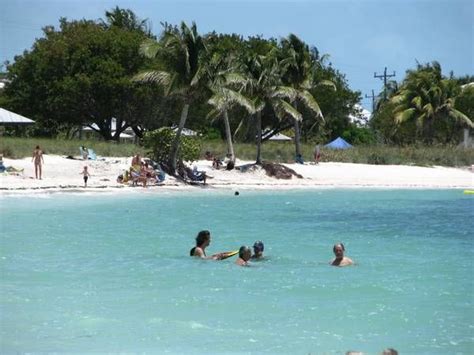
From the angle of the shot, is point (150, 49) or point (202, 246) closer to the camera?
point (202, 246)

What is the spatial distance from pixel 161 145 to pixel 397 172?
Result: 14.8m

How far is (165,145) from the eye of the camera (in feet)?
120

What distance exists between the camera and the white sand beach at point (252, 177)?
31.5 metres

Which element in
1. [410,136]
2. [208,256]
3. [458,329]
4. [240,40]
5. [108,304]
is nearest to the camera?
[458,329]

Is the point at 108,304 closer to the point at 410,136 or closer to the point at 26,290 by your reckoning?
the point at 26,290

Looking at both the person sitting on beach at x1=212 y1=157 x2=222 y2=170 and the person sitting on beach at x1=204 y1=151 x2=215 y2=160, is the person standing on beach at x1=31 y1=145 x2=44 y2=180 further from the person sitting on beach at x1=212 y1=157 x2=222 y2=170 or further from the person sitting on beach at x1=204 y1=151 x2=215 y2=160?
the person sitting on beach at x1=204 y1=151 x2=215 y2=160

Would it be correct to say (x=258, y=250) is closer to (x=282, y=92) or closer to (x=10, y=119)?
(x=282, y=92)

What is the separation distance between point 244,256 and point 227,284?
1.35m

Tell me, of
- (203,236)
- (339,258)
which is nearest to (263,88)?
(339,258)

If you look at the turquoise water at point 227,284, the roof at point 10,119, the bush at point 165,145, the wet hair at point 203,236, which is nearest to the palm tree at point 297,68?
the bush at point 165,145

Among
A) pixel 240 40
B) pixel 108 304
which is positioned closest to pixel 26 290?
pixel 108 304

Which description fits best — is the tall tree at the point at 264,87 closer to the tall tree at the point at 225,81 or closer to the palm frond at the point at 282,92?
the palm frond at the point at 282,92

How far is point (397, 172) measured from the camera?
147 feet

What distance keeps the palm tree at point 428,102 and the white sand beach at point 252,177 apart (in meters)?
8.75
